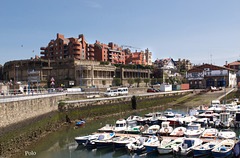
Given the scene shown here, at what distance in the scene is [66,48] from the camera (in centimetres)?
12006

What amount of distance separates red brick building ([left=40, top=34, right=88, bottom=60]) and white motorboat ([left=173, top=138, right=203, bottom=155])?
94.8m

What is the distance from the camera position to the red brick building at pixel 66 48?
11594 centimetres

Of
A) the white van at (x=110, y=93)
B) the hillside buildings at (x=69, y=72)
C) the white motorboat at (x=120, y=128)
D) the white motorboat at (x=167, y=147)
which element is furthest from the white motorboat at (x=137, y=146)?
the hillside buildings at (x=69, y=72)

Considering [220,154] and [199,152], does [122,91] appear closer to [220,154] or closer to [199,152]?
[199,152]

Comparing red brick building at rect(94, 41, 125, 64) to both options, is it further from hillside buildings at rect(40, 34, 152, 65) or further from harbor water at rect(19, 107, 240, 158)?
harbor water at rect(19, 107, 240, 158)

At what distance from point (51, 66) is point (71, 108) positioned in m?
58.4

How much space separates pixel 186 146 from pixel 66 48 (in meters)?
103

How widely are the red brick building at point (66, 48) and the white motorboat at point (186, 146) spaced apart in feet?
311

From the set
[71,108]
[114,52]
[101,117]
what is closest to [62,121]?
[71,108]

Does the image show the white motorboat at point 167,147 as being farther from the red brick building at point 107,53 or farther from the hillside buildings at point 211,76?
the red brick building at point 107,53

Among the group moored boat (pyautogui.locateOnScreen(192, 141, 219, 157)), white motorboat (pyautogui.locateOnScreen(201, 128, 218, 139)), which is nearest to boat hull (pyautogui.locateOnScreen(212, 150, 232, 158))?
moored boat (pyautogui.locateOnScreen(192, 141, 219, 157))


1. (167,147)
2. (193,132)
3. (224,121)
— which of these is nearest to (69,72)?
(224,121)

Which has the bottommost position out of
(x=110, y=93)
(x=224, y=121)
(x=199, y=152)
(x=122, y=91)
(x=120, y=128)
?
(x=199, y=152)

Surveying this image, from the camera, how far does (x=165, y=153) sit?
2725cm
